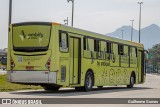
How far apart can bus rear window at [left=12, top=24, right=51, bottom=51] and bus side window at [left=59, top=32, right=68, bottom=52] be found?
2.17 feet

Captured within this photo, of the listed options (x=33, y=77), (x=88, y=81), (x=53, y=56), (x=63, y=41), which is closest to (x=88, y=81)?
(x=88, y=81)

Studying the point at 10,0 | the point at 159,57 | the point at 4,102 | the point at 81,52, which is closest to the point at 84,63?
the point at 81,52

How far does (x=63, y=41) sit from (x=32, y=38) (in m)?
1.41

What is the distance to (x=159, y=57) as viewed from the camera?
182875 mm

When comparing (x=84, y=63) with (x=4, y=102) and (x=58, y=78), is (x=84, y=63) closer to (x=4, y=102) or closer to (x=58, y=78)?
(x=58, y=78)

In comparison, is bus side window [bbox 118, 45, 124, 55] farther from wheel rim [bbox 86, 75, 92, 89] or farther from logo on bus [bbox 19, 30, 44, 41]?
logo on bus [bbox 19, 30, 44, 41]

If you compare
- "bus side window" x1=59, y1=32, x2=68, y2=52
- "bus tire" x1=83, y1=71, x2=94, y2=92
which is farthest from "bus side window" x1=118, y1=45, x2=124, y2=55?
"bus side window" x1=59, y1=32, x2=68, y2=52

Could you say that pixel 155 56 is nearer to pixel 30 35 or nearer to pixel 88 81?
pixel 88 81

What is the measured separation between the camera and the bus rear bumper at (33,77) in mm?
19109

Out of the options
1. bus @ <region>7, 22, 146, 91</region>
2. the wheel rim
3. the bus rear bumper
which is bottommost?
the wheel rim

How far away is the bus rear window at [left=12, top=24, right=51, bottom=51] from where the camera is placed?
63.9ft

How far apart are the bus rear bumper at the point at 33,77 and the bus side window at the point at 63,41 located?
4.53 feet

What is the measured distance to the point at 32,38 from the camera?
19.6 metres

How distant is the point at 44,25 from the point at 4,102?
19.8 ft
